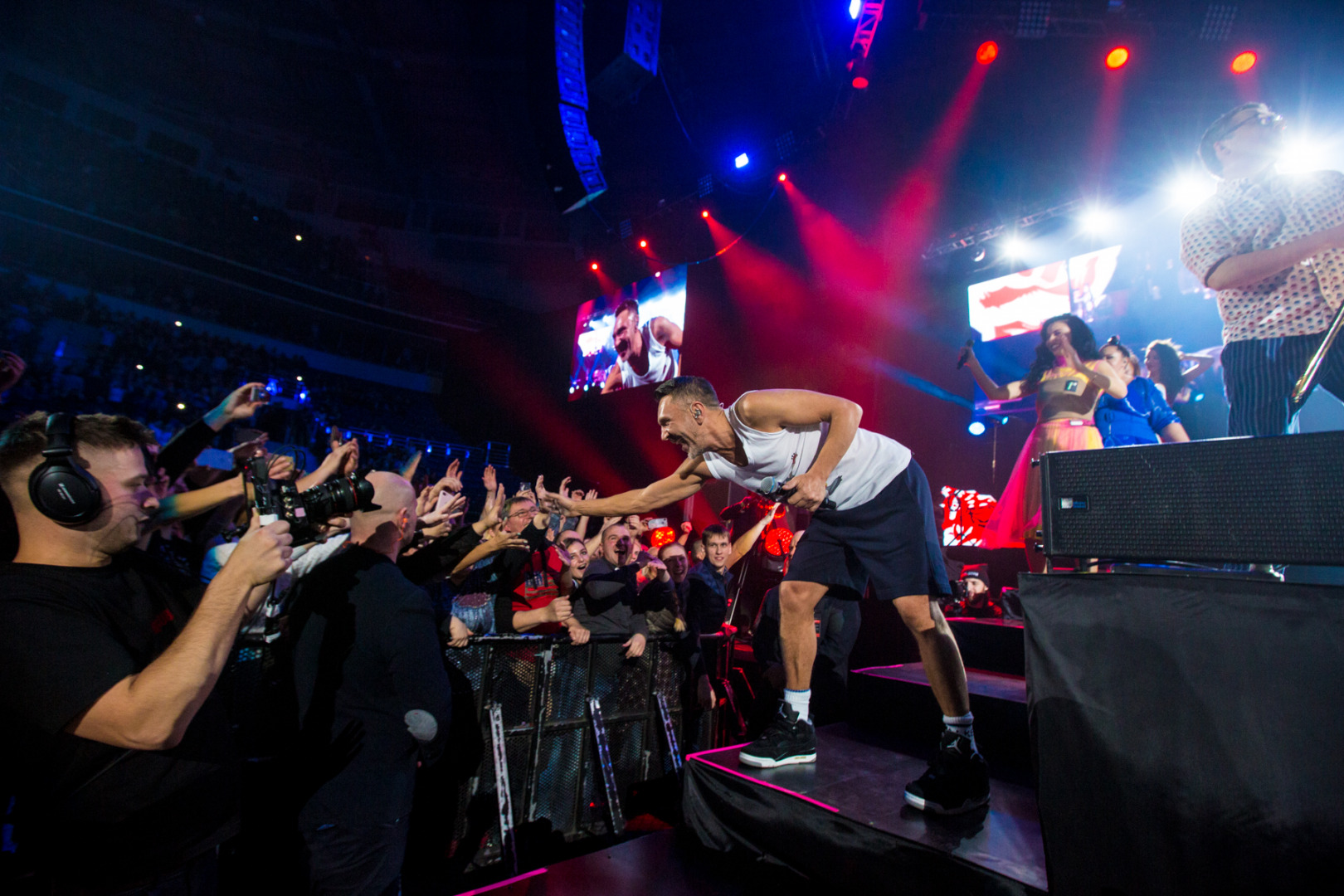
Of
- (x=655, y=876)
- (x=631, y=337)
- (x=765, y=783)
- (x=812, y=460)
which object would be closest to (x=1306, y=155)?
(x=812, y=460)

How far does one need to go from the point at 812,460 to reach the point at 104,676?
8.29 feet

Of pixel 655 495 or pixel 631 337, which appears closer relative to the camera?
pixel 655 495

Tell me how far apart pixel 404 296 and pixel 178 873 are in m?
22.0

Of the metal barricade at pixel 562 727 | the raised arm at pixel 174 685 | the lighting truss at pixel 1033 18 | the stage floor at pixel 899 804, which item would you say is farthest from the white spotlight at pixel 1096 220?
the raised arm at pixel 174 685

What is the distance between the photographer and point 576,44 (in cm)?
743

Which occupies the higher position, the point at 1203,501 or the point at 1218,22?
the point at 1218,22

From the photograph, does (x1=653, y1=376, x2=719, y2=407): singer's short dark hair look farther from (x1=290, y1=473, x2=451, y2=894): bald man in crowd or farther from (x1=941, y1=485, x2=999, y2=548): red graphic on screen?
(x1=941, y1=485, x2=999, y2=548): red graphic on screen

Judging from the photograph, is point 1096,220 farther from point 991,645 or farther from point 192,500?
point 192,500

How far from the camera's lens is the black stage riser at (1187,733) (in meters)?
1.15

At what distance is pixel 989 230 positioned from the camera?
22.9 ft

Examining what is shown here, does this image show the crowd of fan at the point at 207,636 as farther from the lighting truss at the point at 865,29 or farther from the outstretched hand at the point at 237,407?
the lighting truss at the point at 865,29

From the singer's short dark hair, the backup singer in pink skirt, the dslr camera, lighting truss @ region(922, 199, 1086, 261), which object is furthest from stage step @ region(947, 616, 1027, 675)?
lighting truss @ region(922, 199, 1086, 261)

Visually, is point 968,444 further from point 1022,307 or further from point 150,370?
point 150,370

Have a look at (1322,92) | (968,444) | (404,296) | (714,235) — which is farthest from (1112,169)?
(404,296)
